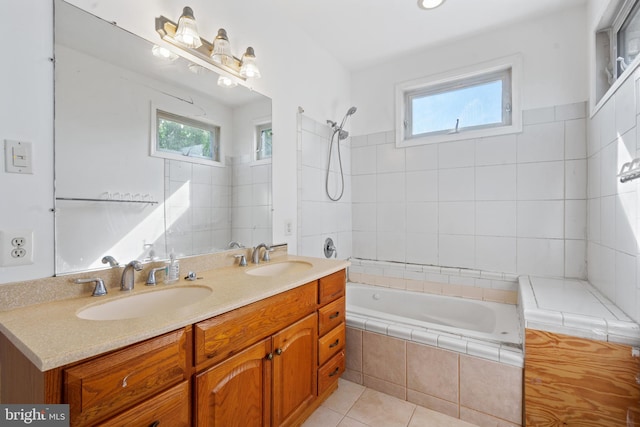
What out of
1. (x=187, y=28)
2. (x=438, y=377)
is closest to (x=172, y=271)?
(x=187, y=28)

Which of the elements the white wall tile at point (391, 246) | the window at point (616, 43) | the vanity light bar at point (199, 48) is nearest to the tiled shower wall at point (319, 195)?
the white wall tile at point (391, 246)

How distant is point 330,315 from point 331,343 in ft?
0.55

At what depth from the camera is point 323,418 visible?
63.0 inches

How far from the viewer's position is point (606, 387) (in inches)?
51.5

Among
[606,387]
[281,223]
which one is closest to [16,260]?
[281,223]

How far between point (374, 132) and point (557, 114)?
4.58 feet

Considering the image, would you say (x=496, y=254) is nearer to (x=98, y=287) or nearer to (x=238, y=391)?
(x=238, y=391)

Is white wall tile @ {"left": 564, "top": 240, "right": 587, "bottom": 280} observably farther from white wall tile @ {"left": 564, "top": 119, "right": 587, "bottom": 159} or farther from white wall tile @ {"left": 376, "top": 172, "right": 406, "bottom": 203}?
white wall tile @ {"left": 376, "top": 172, "right": 406, "bottom": 203}

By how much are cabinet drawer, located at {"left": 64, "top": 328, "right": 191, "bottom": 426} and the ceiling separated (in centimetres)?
214

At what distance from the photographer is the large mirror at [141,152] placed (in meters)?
1.08

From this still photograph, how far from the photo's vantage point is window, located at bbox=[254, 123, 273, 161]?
1872mm

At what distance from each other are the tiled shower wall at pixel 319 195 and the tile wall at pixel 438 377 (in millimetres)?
821

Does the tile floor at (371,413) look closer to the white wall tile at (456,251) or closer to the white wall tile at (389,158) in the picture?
the white wall tile at (456,251)

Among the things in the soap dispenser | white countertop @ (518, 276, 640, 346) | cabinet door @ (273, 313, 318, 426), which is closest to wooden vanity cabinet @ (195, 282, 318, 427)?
cabinet door @ (273, 313, 318, 426)
